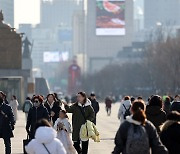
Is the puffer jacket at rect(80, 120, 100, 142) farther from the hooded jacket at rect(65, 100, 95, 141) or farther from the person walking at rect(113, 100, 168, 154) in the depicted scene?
the person walking at rect(113, 100, 168, 154)

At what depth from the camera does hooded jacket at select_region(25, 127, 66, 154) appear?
1512 centimetres

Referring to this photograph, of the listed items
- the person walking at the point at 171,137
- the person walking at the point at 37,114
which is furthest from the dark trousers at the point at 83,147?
the person walking at the point at 171,137

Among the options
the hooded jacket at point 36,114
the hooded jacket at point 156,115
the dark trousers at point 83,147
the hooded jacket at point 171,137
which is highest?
the hooded jacket at point 171,137

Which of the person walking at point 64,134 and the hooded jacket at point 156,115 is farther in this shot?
the person walking at point 64,134

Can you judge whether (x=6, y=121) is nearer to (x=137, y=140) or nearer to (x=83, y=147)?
(x=83, y=147)

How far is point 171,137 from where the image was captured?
16547 millimetres

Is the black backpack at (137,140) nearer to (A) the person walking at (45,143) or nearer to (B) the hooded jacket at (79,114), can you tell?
(A) the person walking at (45,143)

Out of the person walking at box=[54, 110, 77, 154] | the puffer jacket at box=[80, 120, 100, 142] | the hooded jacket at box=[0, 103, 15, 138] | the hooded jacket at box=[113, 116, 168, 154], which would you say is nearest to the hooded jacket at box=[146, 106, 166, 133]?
the person walking at box=[54, 110, 77, 154]

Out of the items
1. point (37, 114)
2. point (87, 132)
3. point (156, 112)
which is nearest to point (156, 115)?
point (156, 112)

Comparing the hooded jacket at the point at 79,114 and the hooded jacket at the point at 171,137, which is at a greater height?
the hooded jacket at the point at 171,137

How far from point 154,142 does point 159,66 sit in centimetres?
11482

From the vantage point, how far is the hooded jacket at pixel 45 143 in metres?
15.1

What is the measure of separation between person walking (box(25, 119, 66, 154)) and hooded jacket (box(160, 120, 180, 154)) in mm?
1917

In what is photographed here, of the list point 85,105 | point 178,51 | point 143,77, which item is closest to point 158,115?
point 85,105
